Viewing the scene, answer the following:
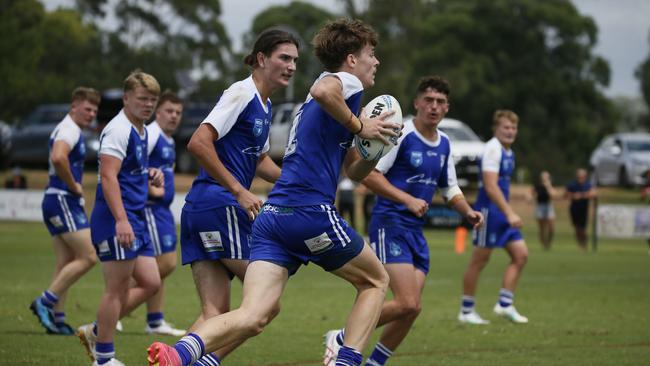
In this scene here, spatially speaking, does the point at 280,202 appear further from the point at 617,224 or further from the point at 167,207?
the point at 617,224

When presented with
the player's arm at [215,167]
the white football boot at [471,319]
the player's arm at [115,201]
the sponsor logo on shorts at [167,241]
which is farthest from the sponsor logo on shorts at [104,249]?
the white football boot at [471,319]

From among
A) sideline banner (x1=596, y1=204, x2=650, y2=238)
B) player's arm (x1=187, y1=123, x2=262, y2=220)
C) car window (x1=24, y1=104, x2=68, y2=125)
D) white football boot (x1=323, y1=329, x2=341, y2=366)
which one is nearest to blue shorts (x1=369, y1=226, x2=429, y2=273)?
white football boot (x1=323, y1=329, x2=341, y2=366)

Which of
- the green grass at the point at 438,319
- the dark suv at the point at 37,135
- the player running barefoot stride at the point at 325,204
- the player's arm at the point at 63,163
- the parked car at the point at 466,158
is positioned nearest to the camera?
the player running barefoot stride at the point at 325,204

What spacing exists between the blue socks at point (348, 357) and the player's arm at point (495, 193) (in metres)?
5.89

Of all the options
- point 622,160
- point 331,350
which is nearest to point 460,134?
point 622,160

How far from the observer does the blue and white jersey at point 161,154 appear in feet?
37.3

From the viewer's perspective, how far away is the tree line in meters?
65.8

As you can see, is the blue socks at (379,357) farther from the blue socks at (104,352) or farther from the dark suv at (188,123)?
the dark suv at (188,123)

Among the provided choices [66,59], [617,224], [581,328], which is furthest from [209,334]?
[66,59]

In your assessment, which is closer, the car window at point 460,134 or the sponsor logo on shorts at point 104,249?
the sponsor logo on shorts at point 104,249

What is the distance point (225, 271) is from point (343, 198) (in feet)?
79.7

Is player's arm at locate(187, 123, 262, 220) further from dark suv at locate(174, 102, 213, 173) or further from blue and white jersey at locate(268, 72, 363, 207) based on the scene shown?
dark suv at locate(174, 102, 213, 173)

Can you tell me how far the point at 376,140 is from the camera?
21.7ft

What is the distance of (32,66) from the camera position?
47.5 meters
